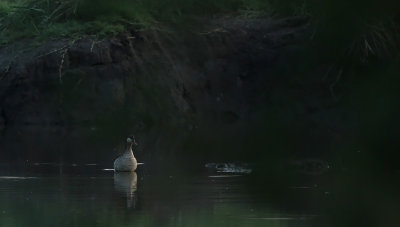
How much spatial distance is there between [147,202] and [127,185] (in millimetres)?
2463

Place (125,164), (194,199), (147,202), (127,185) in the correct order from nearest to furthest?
(147,202) < (194,199) < (127,185) < (125,164)

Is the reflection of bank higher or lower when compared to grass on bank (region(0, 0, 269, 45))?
higher

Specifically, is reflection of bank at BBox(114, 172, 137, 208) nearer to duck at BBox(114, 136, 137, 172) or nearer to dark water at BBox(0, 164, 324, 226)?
dark water at BBox(0, 164, 324, 226)

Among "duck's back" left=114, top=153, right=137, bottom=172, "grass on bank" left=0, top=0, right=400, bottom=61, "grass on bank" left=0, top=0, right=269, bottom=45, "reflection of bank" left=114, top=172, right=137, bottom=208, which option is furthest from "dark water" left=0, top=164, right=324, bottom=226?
"grass on bank" left=0, top=0, right=269, bottom=45

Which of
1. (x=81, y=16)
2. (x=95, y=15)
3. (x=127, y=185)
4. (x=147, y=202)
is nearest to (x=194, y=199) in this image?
(x=147, y=202)

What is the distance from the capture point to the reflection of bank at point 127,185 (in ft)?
44.8

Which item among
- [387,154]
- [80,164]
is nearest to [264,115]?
[80,164]

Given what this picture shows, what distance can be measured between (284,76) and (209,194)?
59.3 feet

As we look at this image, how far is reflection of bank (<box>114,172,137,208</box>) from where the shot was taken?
13664 millimetres

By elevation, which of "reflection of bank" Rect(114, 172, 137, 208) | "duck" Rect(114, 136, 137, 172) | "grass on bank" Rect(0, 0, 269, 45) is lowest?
"grass on bank" Rect(0, 0, 269, 45)

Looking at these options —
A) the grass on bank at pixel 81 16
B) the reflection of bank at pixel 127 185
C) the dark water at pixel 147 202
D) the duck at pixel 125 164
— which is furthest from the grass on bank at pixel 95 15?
the dark water at pixel 147 202

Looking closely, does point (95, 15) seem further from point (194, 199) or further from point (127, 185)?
point (194, 199)

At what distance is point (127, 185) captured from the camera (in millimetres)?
15812

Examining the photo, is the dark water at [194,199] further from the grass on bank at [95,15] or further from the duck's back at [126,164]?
the grass on bank at [95,15]
